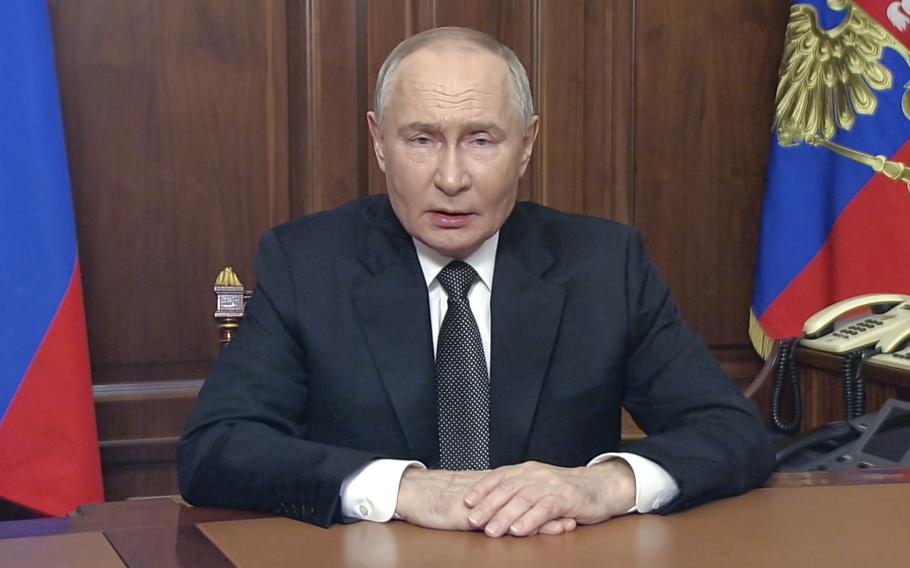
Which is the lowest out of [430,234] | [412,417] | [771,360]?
[771,360]

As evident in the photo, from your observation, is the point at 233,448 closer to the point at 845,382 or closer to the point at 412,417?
the point at 412,417

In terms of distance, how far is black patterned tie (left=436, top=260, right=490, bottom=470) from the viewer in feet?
6.66

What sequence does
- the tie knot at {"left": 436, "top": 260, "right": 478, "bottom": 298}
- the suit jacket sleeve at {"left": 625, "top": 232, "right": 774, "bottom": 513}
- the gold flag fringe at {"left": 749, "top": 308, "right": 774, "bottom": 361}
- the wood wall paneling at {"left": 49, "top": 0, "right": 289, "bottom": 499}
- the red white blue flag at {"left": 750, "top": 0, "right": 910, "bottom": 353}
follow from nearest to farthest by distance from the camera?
the suit jacket sleeve at {"left": 625, "top": 232, "right": 774, "bottom": 513} → the tie knot at {"left": 436, "top": 260, "right": 478, "bottom": 298} → the wood wall paneling at {"left": 49, "top": 0, "right": 289, "bottom": 499} → the red white blue flag at {"left": 750, "top": 0, "right": 910, "bottom": 353} → the gold flag fringe at {"left": 749, "top": 308, "right": 774, "bottom": 361}

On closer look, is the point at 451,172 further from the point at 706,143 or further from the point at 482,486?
the point at 706,143

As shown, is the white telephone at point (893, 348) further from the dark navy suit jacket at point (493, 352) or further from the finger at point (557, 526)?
the finger at point (557, 526)

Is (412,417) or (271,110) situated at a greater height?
(271,110)

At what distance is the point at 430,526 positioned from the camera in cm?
145

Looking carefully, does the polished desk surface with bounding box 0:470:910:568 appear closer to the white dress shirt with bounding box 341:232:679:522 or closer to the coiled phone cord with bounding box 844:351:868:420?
the white dress shirt with bounding box 341:232:679:522

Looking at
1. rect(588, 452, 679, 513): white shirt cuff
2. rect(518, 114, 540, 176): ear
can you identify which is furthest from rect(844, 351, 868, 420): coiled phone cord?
rect(588, 452, 679, 513): white shirt cuff

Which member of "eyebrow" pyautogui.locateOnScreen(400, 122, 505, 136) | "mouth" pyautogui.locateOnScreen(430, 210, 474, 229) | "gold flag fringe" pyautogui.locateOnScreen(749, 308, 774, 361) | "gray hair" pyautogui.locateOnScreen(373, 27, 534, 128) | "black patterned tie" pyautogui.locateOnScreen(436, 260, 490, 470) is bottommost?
"gold flag fringe" pyautogui.locateOnScreen(749, 308, 774, 361)

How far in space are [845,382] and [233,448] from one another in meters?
1.65

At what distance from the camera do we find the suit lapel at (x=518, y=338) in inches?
80.2

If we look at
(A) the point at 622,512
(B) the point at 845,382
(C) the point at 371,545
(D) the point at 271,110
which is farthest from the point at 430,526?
(D) the point at 271,110

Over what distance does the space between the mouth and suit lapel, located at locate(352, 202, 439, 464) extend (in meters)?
0.12
